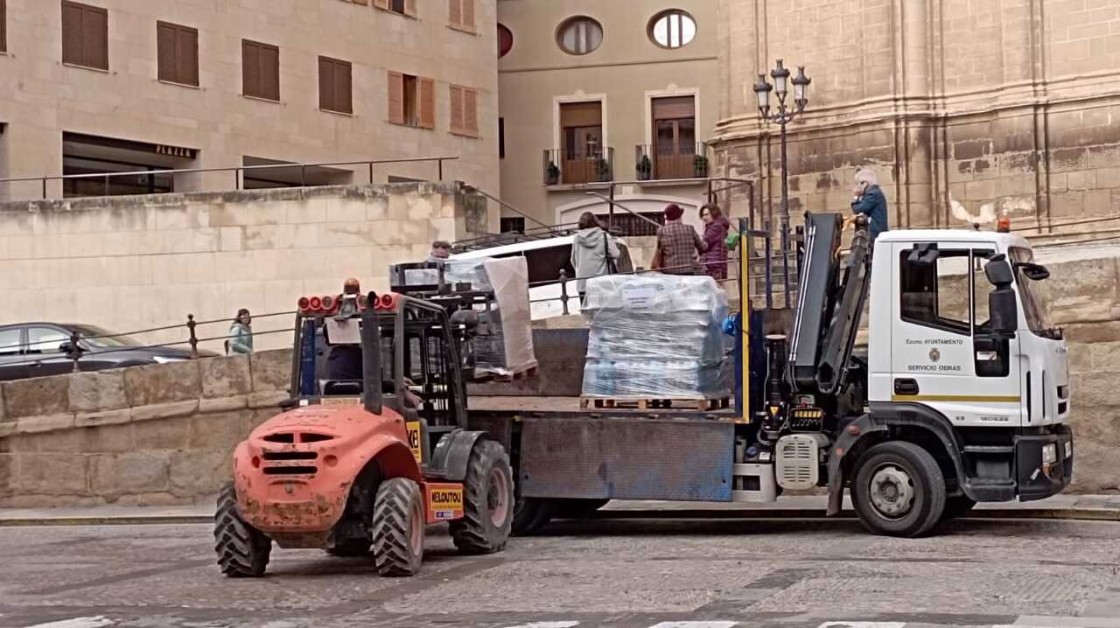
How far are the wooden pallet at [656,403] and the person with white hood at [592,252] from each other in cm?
534

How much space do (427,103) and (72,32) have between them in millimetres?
10812

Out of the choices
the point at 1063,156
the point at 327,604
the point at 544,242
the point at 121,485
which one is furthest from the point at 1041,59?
the point at 327,604

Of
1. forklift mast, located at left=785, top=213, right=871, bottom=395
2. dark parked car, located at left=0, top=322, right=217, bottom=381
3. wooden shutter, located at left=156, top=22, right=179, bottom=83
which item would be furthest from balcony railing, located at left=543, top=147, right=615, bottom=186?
forklift mast, located at left=785, top=213, right=871, bottom=395

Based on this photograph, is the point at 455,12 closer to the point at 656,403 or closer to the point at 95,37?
the point at 95,37

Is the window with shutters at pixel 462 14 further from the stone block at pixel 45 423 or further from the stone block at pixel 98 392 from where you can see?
the stone block at pixel 45 423

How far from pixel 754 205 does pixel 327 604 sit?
22.6m

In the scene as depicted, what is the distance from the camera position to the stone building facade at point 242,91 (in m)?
40.3

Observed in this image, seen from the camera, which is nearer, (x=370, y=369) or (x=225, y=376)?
(x=370, y=369)

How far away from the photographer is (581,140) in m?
55.5

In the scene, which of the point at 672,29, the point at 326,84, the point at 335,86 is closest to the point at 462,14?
the point at 335,86

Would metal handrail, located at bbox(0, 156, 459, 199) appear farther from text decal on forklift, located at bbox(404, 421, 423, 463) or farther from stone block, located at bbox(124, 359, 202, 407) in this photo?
text decal on forklift, located at bbox(404, 421, 423, 463)

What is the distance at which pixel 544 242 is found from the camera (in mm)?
26734

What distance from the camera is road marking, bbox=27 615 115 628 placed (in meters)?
12.4

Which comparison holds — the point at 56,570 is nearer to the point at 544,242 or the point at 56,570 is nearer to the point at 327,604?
the point at 327,604
